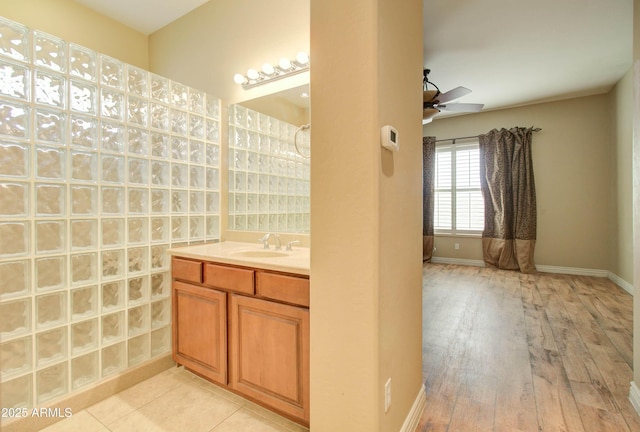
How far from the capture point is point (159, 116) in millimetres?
2066

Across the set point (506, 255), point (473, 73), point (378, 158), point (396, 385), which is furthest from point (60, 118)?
point (506, 255)

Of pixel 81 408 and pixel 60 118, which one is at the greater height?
pixel 60 118

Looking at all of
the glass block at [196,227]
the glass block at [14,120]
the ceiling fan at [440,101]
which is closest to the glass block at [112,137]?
the glass block at [14,120]

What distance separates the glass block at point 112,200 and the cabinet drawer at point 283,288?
105 centimetres

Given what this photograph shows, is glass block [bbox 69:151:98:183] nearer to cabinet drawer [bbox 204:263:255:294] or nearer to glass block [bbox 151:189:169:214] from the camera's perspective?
glass block [bbox 151:189:169:214]

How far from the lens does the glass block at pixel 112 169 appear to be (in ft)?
5.88

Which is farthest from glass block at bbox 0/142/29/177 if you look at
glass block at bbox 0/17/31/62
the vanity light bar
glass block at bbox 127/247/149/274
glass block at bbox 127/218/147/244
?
the vanity light bar

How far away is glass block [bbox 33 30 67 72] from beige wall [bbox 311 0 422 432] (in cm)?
145

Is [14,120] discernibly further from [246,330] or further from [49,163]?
[246,330]

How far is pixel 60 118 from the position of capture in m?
1.61

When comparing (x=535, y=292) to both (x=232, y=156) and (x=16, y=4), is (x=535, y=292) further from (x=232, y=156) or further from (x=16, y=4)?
(x=16, y=4)

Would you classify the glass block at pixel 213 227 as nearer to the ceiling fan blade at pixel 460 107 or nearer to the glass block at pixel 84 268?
the glass block at pixel 84 268

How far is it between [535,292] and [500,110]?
126 inches

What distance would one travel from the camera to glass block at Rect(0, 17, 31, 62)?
56.0 inches
